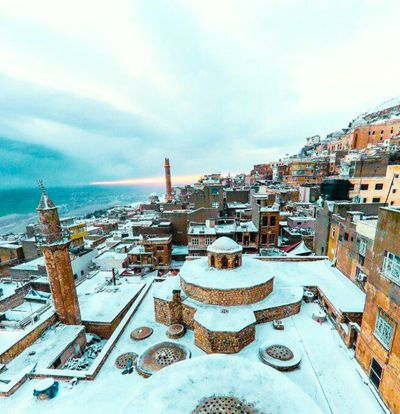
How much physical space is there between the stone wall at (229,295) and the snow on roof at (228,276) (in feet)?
0.93

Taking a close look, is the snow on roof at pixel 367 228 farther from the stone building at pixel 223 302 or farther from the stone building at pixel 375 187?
the stone building at pixel 375 187

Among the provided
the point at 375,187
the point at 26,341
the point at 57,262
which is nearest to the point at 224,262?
the point at 57,262

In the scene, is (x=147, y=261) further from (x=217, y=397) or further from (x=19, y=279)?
(x=217, y=397)

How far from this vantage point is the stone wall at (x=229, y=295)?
50.5ft

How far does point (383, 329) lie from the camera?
389 inches

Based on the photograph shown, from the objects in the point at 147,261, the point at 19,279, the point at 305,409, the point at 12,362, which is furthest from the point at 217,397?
the point at 19,279

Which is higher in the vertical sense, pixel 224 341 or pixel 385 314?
pixel 385 314

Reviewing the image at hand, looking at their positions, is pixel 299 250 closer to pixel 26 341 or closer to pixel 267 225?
pixel 267 225

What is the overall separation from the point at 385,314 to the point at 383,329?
0.83m

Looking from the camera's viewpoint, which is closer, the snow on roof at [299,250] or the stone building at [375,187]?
the snow on roof at [299,250]

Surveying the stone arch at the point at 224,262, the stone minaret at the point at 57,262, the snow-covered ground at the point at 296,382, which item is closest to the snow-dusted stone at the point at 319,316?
the snow-covered ground at the point at 296,382

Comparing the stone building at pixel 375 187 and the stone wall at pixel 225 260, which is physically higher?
the stone building at pixel 375 187

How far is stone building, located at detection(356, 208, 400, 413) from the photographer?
9.07m

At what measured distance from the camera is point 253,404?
24.4 ft
